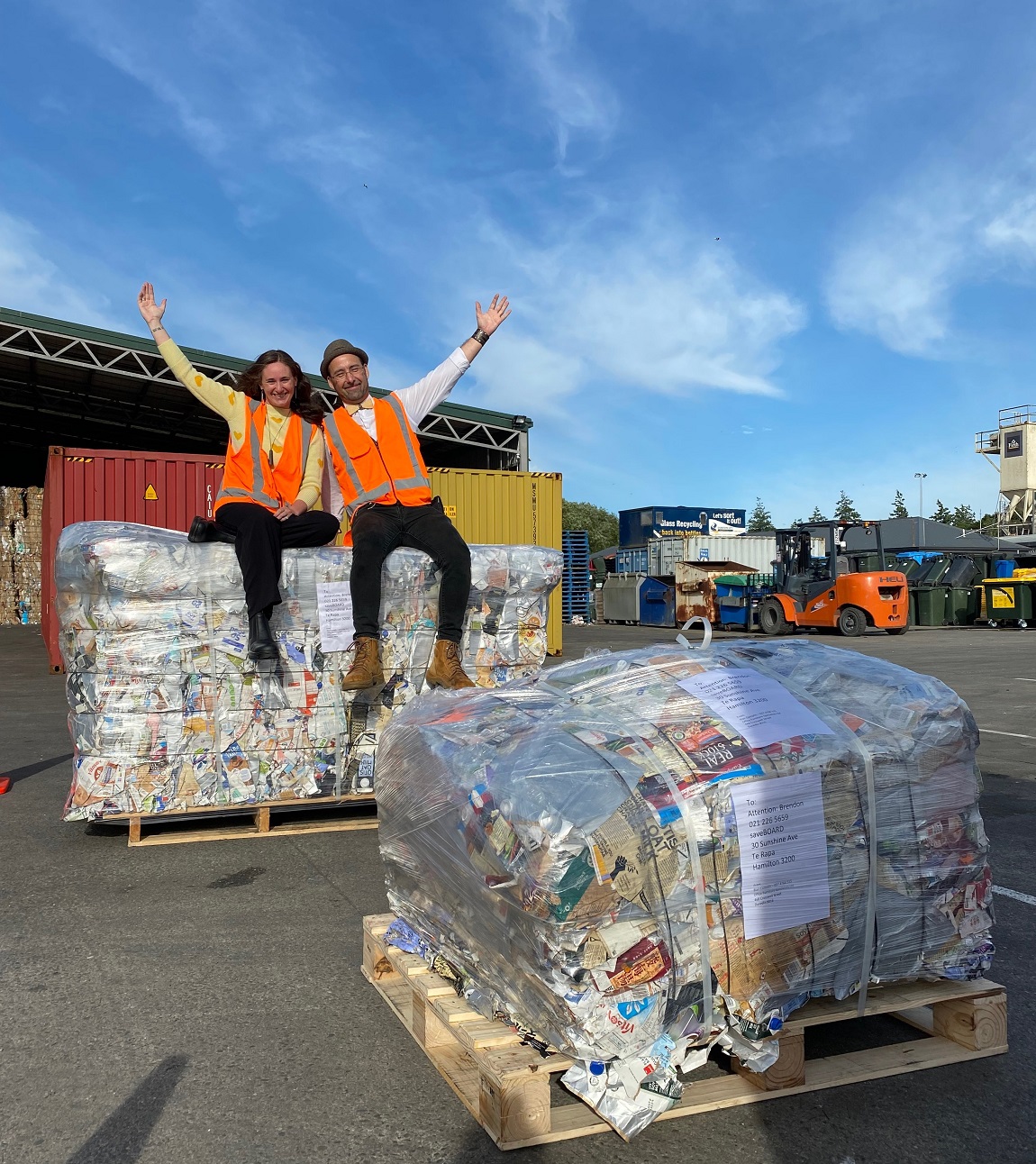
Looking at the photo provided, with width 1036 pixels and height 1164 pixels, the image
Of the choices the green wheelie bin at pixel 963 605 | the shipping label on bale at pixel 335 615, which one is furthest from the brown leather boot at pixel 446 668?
the green wheelie bin at pixel 963 605

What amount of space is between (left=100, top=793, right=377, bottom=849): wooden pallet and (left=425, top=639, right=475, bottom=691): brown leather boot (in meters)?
0.75

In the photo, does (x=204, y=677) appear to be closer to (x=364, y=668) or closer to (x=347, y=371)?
(x=364, y=668)

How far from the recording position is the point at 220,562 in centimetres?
464

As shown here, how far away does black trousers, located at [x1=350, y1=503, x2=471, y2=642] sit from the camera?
15.5ft

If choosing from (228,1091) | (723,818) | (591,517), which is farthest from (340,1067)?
(591,517)

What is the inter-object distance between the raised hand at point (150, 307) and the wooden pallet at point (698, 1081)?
141 inches

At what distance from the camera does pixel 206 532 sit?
15.2ft

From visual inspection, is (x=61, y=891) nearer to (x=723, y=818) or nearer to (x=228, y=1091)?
(x=228, y=1091)

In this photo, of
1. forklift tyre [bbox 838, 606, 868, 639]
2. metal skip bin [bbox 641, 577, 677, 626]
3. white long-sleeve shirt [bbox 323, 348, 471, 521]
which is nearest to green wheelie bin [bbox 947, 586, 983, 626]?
forklift tyre [bbox 838, 606, 868, 639]

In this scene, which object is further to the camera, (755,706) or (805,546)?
(805,546)

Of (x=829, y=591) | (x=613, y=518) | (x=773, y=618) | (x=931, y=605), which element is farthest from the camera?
(x=613, y=518)

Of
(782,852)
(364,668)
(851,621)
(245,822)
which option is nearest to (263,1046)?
(782,852)

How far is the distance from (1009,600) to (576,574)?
440 inches

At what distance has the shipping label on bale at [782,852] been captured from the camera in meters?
2.29
